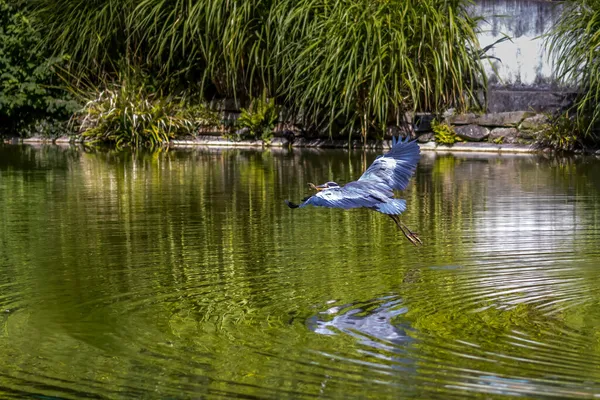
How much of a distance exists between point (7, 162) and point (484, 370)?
13.2 meters

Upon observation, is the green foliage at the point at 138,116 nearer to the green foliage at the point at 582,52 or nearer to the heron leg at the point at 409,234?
the green foliage at the point at 582,52

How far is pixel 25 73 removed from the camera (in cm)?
2233

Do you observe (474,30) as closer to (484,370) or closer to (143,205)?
(143,205)

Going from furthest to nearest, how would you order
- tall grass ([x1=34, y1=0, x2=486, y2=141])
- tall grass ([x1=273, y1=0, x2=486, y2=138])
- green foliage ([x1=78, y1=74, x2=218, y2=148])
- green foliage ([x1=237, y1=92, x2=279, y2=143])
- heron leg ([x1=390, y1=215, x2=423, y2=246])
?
1. green foliage ([x1=78, y1=74, x2=218, y2=148])
2. green foliage ([x1=237, y1=92, x2=279, y2=143])
3. tall grass ([x1=34, y1=0, x2=486, y2=141])
4. tall grass ([x1=273, y1=0, x2=486, y2=138])
5. heron leg ([x1=390, y1=215, x2=423, y2=246])

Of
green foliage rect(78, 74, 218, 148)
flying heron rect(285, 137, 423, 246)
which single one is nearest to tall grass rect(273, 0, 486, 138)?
green foliage rect(78, 74, 218, 148)

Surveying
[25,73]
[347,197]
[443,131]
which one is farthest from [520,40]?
[347,197]

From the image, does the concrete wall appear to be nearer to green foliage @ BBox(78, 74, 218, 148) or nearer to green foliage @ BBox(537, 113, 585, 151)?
green foliage @ BBox(537, 113, 585, 151)

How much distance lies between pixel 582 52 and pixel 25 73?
9.82 metres

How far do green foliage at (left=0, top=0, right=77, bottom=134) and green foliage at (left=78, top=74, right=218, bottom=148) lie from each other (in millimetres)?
684

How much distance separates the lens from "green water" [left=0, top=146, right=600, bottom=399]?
203 inches

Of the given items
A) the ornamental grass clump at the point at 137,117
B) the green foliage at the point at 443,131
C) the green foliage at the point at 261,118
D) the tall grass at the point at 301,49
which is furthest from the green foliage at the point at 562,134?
the ornamental grass clump at the point at 137,117

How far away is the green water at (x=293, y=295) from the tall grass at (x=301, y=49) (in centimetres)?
625

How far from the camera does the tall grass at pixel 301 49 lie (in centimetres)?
1930

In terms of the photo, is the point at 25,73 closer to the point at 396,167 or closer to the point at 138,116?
the point at 138,116
